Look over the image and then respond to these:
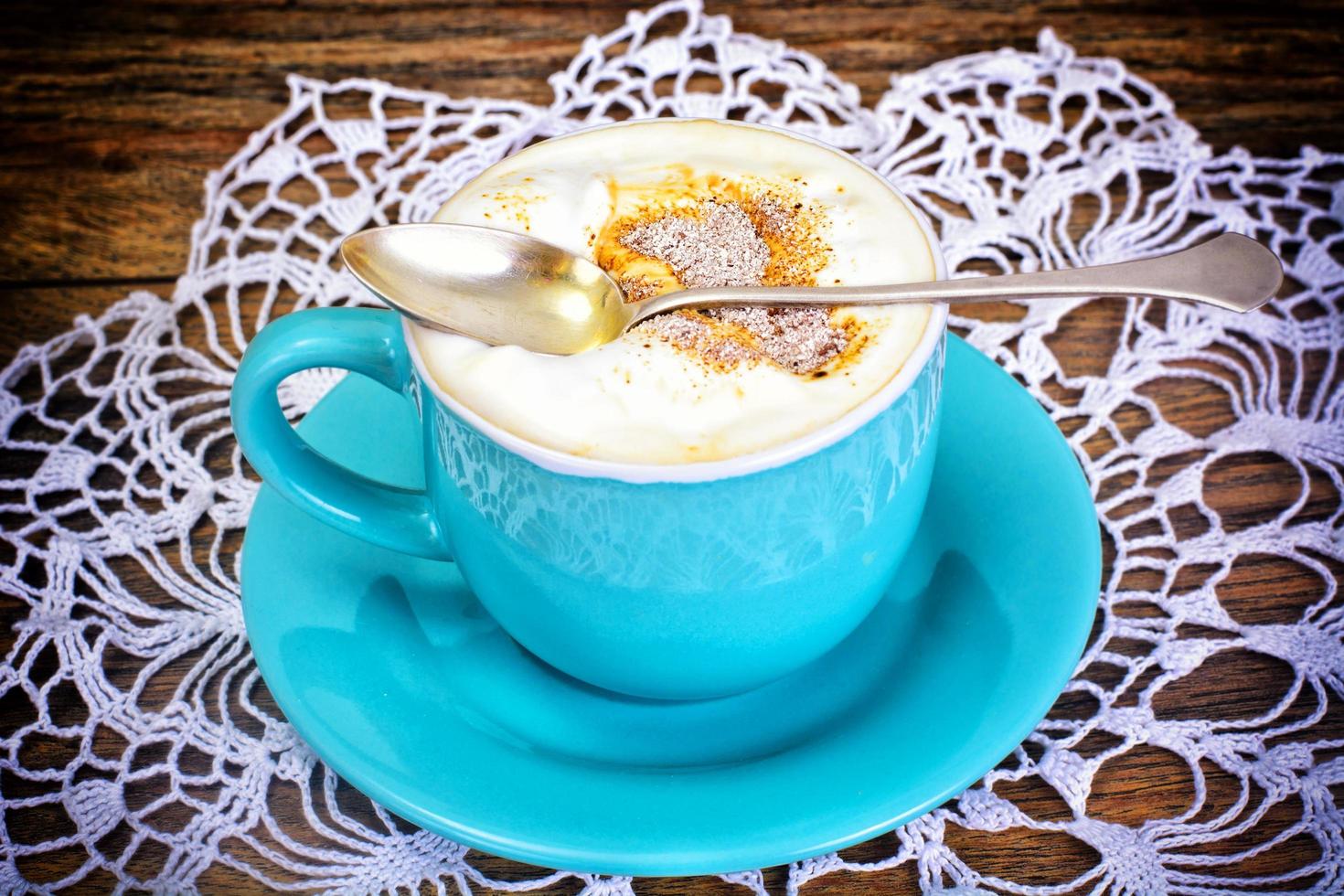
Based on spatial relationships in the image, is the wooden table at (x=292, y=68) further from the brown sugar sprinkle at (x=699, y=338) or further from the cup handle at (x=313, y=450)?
the brown sugar sprinkle at (x=699, y=338)

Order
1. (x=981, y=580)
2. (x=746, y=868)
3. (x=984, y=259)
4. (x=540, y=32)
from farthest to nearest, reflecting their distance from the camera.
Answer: (x=540, y=32), (x=984, y=259), (x=981, y=580), (x=746, y=868)

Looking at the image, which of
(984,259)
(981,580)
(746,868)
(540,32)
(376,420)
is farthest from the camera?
(540,32)

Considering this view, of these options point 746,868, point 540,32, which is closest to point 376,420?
point 746,868

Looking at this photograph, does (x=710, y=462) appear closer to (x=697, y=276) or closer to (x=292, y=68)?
(x=697, y=276)

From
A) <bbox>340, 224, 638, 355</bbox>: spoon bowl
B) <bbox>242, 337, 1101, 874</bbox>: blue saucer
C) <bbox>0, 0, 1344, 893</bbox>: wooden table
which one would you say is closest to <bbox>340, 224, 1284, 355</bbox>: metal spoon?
<bbox>340, 224, 638, 355</bbox>: spoon bowl

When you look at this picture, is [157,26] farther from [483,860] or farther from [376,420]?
[483,860]

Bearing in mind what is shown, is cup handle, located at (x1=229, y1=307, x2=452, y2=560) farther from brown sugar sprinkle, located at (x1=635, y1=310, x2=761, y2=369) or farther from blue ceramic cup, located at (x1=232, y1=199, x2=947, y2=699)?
brown sugar sprinkle, located at (x1=635, y1=310, x2=761, y2=369)
